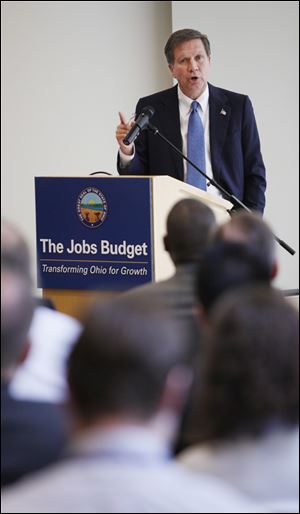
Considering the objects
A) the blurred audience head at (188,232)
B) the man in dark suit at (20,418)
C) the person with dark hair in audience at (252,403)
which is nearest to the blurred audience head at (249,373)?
the person with dark hair in audience at (252,403)

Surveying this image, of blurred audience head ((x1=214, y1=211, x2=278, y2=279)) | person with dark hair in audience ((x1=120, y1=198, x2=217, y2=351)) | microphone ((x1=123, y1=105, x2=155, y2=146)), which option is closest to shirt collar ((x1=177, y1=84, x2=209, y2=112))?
microphone ((x1=123, y1=105, x2=155, y2=146))

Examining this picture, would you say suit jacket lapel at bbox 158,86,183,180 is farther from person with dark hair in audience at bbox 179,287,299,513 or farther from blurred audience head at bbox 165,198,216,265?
person with dark hair in audience at bbox 179,287,299,513

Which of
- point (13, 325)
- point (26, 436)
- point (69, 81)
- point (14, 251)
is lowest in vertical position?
point (26, 436)

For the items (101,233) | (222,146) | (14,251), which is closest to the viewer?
(14,251)

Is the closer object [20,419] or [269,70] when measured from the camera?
[20,419]

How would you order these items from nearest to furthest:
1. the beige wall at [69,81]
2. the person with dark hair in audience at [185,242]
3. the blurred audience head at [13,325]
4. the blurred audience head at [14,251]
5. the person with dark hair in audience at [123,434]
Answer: the person with dark hair in audience at [123,434], the blurred audience head at [13,325], the blurred audience head at [14,251], the person with dark hair in audience at [185,242], the beige wall at [69,81]

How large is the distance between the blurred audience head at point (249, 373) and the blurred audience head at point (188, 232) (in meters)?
1.48

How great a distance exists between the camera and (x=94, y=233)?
4117mm

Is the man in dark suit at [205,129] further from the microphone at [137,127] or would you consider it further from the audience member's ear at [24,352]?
the audience member's ear at [24,352]

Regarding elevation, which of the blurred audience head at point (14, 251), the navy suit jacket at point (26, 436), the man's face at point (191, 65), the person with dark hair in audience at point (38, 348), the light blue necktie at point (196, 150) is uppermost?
the man's face at point (191, 65)

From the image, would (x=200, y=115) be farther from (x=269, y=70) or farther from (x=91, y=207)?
(x=269, y=70)

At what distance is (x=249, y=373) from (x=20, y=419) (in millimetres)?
632

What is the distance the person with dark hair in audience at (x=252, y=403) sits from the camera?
56.4 inches

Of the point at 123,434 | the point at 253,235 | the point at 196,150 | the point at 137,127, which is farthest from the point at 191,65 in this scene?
the point at 123,434
